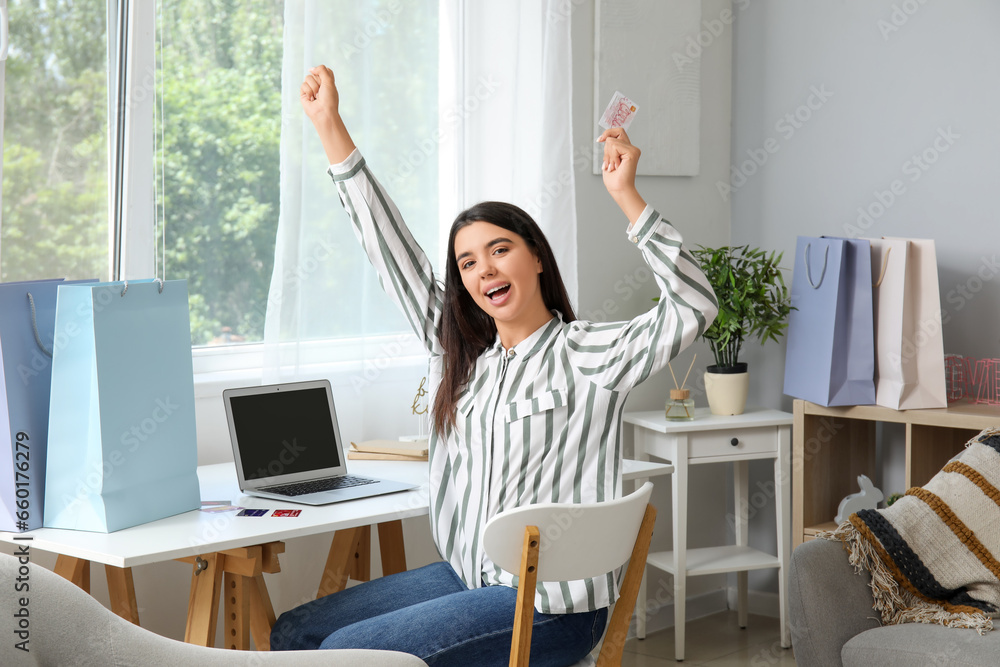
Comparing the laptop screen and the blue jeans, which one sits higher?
the laptop screen

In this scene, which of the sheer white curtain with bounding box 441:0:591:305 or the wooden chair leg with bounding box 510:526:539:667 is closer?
the wooden chair leg with bounding box 510:526:539:667

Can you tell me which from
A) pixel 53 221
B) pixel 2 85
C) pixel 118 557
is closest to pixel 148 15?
pixel 2 85

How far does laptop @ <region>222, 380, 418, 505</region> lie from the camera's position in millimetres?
1898

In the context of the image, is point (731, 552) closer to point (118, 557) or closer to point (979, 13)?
point (979, 13)

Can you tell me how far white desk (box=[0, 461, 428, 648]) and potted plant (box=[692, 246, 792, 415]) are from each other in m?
1.17

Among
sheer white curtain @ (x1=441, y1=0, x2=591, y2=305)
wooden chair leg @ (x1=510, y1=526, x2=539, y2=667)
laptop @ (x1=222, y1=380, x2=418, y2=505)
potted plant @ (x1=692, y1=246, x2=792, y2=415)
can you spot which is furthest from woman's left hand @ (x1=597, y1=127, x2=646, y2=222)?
potted plant @ (x1=692, y1=246, x2=792, y2=415)

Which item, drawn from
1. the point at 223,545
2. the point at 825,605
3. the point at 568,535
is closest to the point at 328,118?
the point at 223,545

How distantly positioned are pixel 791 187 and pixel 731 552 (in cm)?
118

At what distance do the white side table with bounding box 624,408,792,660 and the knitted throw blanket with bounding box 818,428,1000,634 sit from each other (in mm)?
723

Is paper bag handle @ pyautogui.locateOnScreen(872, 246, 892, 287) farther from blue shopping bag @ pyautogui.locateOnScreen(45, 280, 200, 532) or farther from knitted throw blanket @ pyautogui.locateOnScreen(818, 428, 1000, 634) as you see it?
blue shopping bag @ pyautogui.locateOnScreen(45, 280, 200, 532)

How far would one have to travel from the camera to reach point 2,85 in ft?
6.63

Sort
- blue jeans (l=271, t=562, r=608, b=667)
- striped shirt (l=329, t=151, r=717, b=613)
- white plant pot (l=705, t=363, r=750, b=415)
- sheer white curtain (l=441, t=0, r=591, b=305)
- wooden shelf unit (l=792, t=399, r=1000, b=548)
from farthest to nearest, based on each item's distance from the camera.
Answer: white plant pot (l=705, t=363, r=750, b=415)
sheer white curtain (l=441, t=0, r=591, b=305)
wooden shelf unit (l=792, t=399, r=1000, b=548)
striped shirt (l=329, t=151, r=717, b=613)
blue jeans (l=271, t=562, r=608, b=667)

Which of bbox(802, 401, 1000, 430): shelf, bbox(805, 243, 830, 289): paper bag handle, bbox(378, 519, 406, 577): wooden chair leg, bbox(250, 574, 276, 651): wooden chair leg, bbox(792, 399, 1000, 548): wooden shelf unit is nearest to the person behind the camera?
bbox(250, 574, 276, 651): wooden chair leg

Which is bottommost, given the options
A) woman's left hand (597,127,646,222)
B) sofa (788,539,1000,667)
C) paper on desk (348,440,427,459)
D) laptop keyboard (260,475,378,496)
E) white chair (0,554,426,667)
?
sofa (788,539,1000,667)
